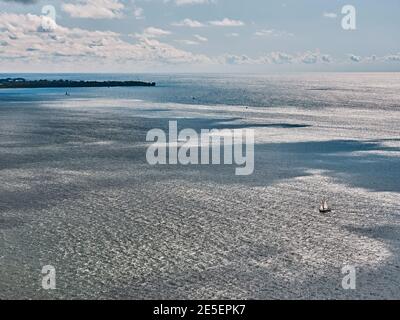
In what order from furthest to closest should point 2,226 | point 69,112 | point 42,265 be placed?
point 69,112
point 2,226
point 42,265

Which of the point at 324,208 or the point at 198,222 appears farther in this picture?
the point at 324,208

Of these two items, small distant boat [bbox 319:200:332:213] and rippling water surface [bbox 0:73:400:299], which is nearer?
rippling water surface [bbox 0:73:400:299]

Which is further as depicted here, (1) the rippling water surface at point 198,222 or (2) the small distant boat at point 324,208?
(2) the small distant boat at point 324,208

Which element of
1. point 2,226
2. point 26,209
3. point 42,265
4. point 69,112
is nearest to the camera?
point 42,265

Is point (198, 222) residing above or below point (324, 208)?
below

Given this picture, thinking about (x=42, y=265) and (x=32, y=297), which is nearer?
(x=32, y=297)

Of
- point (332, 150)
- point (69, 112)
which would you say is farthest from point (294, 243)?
point (69, 112)

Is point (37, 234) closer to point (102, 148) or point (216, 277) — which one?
point (216, 277)
